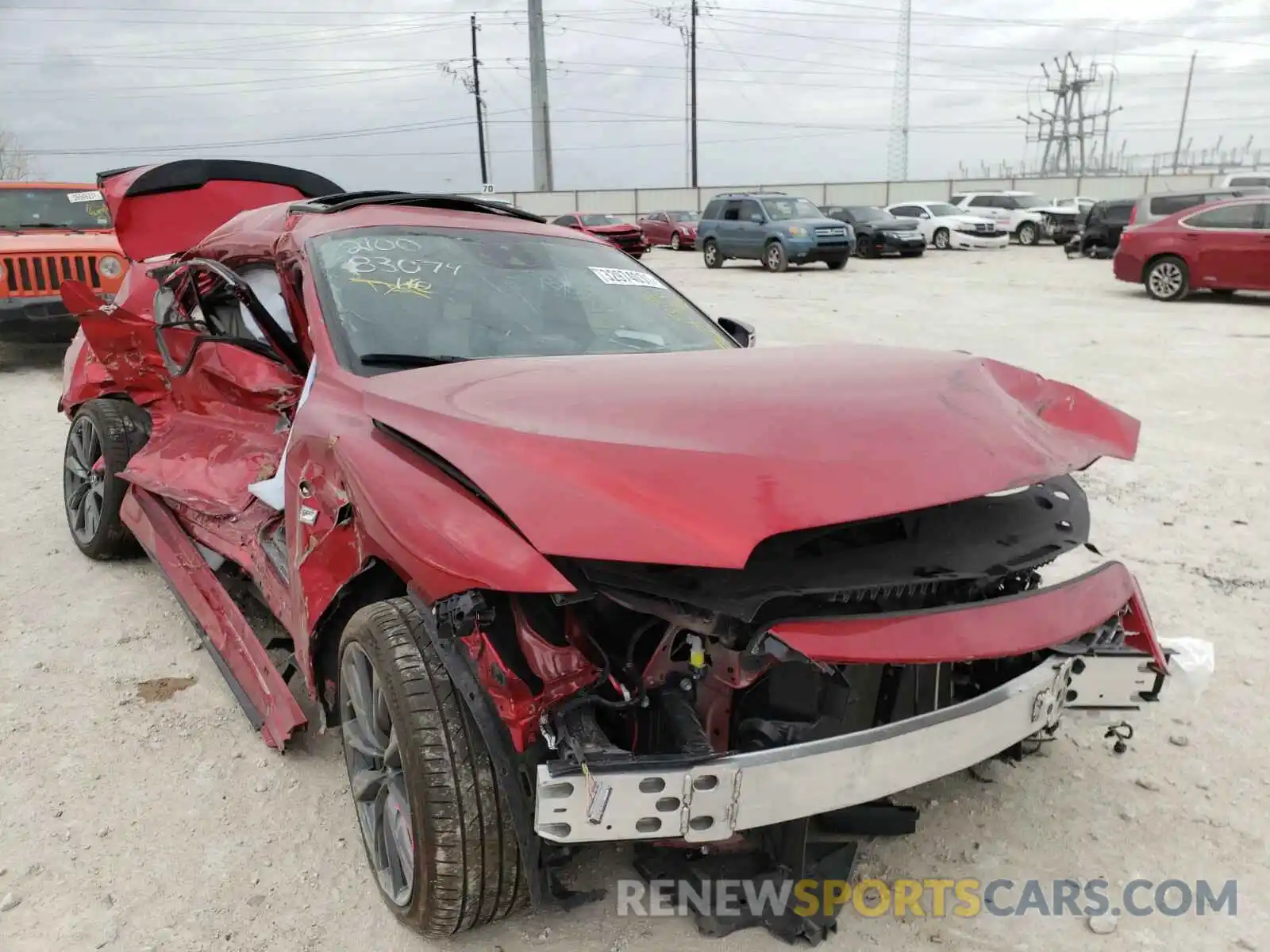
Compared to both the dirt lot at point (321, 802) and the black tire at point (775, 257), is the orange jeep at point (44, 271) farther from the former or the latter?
the black tire at point (775, 257)

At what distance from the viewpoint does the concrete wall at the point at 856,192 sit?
40344mm

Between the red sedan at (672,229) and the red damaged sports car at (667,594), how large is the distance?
27.4m

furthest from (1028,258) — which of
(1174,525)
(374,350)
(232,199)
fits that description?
(374,350)

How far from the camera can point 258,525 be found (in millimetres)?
3064

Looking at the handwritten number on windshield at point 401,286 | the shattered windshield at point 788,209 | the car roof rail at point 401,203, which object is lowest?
the shattered windshield at point 788,209

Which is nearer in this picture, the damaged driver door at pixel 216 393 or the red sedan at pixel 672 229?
the damaged driver door at pixel 216 393

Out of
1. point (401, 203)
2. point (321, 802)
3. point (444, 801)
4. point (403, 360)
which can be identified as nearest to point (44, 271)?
Answer: point (401, 203)

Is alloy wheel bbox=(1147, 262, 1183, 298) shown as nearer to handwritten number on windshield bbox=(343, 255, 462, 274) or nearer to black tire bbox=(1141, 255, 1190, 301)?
black tire bbox=(1141, 255, 1190, 301)

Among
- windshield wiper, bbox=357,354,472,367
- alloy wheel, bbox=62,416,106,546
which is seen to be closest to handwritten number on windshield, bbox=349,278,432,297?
windshield wiper, bbox=357,354,472,367

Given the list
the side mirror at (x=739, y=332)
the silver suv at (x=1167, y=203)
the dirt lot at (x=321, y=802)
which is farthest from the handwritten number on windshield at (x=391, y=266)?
the silver suv at (x=1167, y=203)

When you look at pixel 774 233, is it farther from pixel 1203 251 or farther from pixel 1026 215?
pixel 1026 215

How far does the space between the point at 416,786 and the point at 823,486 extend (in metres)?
1.09

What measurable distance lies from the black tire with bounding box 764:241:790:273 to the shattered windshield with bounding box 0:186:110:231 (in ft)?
45.1

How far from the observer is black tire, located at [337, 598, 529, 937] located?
1903 mm
